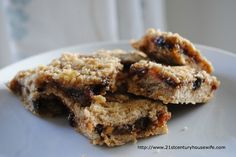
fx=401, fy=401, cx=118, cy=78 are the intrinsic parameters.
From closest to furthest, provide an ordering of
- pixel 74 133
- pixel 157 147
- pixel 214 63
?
pixel 157 147 → pixel 74 133 → pixel 214 63

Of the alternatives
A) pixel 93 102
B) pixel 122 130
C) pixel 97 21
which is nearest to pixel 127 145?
pixel 122 130

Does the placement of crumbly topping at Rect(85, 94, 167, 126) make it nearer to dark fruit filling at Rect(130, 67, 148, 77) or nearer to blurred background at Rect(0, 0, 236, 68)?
dark fruit filling at Rect(130, 67, 148, 77)

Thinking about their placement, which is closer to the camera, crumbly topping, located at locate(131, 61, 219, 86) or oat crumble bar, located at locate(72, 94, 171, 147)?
oat crumble bar, located at locate(72, 94, 171, 147)

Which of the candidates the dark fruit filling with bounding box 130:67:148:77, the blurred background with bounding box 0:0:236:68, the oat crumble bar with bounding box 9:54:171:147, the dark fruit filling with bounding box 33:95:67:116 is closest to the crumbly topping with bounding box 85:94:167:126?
the oat crumble bar with bounding box 9:54:171:147

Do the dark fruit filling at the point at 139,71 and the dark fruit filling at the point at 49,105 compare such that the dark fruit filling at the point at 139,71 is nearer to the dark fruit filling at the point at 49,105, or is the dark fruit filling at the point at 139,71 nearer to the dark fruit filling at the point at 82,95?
the dark fruit filling at the point at 82,95

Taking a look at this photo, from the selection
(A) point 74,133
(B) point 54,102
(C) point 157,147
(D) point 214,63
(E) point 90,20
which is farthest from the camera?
(E) point 90,20

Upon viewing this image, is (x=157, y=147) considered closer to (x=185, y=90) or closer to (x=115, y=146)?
(x=115, y=146)

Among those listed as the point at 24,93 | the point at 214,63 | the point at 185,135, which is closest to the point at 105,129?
the point at 185,135

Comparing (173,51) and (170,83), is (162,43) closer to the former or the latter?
(173,51)
